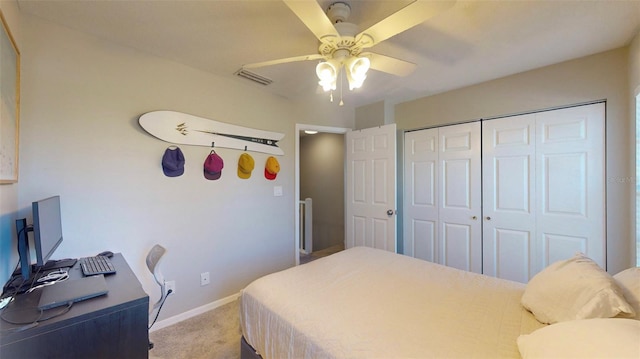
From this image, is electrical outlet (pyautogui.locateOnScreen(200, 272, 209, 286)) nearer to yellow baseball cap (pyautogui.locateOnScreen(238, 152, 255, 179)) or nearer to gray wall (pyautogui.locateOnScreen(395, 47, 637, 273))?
yellow baseball cap (pyautogui.locateOnScreen(238, 152, 255, 179))

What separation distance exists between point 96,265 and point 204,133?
1.30 metres

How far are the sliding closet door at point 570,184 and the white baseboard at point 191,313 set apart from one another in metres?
3.03

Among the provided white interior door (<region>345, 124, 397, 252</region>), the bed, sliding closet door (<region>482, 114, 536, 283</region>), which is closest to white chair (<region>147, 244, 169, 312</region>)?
the bed

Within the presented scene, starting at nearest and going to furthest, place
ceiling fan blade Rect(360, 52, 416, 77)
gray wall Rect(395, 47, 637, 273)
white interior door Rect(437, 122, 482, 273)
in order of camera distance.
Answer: ceiling fan blade Rect(360, 52, 416, 77), gray wall Rect(395, 47, 637, 273), white interior door Rect(437, 122, 482, 273)

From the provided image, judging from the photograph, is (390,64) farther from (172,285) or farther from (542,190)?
(172,285)

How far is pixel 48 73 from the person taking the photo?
1622 millimetres

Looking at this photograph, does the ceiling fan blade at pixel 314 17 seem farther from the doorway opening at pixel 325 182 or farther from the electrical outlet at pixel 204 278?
the doorway opening at pixel 325 182

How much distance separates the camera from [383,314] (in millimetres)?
1206

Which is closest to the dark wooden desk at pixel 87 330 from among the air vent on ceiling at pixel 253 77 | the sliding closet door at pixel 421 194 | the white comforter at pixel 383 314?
the white comforter at pixel 383 314

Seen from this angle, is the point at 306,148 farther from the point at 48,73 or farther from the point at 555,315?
the point at 555,315

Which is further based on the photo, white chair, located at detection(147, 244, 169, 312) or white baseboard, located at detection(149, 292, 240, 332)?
white baseboard, located at detection(149, 292, 240, 332)

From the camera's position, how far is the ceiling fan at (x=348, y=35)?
1097 mm

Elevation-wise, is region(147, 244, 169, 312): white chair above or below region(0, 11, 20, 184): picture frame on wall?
below

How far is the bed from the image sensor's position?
3.23ft
